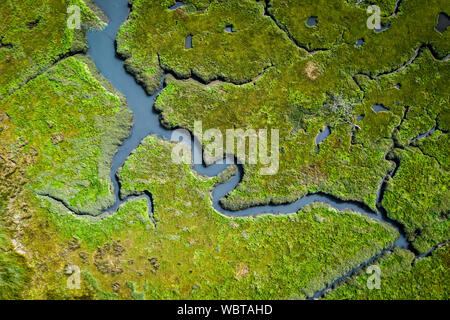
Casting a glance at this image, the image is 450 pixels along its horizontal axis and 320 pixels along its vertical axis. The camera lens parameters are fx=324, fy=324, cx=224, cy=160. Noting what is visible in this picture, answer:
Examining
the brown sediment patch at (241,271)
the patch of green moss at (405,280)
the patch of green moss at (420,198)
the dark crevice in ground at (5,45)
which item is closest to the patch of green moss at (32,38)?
the dark crevice in ground at (5,45)

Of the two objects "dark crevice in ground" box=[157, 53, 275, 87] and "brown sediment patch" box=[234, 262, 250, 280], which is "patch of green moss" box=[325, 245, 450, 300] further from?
"dark crevice in ground" box=[157, 53, 275, 87]

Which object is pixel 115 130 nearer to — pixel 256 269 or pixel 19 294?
pixel 19 294

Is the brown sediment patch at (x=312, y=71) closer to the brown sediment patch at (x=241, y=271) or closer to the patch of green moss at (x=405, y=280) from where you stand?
the patch of green moss at (x=405, y=280)

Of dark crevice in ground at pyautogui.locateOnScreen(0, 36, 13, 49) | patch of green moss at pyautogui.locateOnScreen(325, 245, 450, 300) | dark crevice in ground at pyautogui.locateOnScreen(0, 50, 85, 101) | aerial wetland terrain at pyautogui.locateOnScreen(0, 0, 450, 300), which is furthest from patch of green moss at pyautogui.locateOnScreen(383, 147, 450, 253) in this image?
dark crevice in ground at pyautogui.locateOnScreen(0, 36, 13, 49)

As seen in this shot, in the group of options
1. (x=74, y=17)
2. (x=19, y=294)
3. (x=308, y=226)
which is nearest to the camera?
(x=19, y=294)

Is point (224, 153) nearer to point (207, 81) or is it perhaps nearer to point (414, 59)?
point (207, 81)

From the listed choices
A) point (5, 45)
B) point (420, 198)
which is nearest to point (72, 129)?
point (5, 45)
